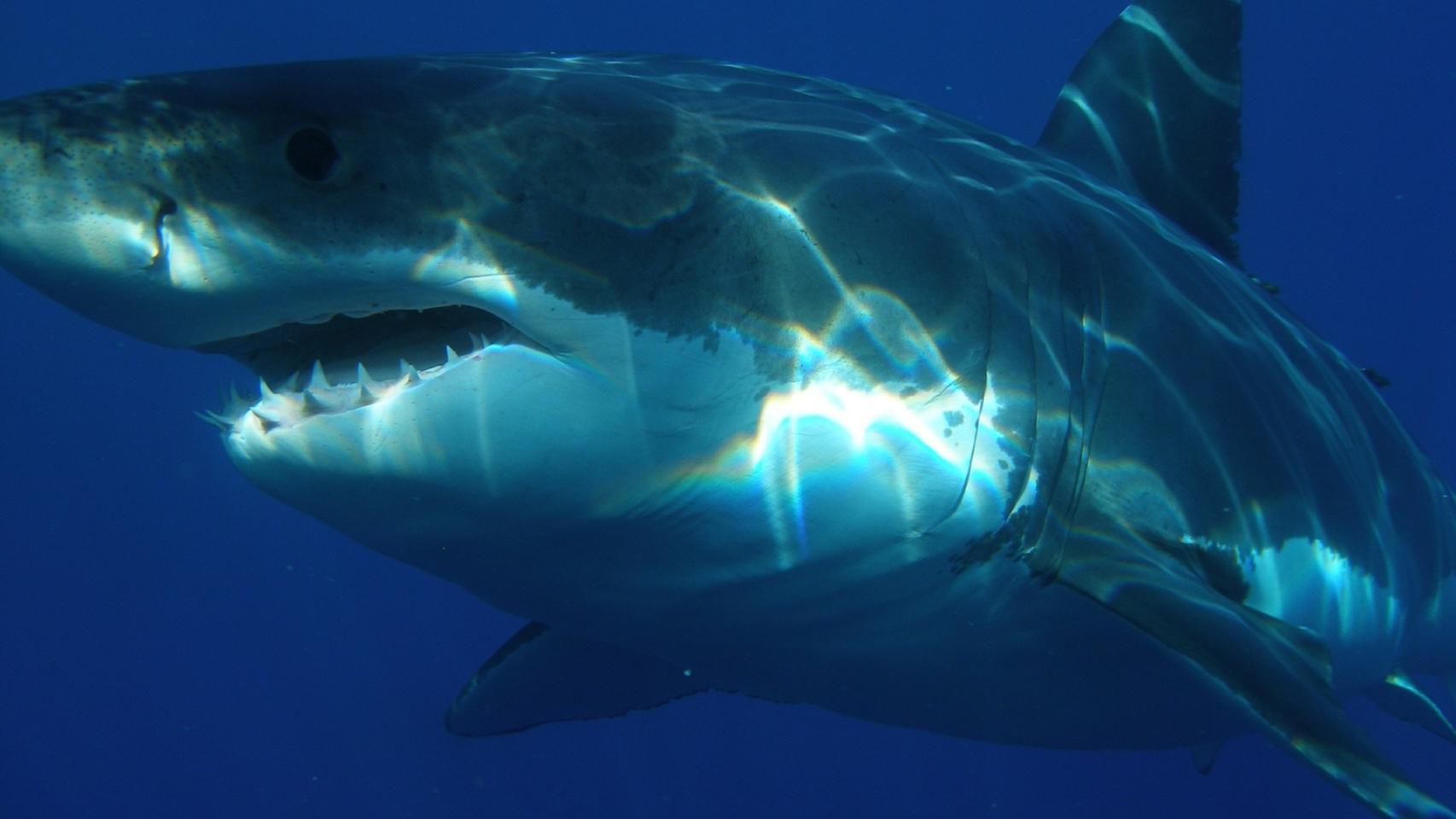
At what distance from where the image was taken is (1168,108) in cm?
440

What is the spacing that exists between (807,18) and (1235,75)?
1891 inches

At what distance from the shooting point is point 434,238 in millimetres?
1632

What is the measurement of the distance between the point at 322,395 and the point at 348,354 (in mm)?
109

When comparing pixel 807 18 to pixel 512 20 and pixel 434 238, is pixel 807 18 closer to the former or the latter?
pixel 512 20

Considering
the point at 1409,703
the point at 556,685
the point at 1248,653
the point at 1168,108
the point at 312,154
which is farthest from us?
the point at 1409,703

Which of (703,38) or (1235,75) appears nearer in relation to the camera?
(1235,75)

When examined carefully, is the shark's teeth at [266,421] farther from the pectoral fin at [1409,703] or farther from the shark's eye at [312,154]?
the pectoral fin at [1409,703]

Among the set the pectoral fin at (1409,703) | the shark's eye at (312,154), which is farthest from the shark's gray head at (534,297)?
the pectoral fin at (1409,703)

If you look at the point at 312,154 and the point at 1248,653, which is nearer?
the point at 312,154

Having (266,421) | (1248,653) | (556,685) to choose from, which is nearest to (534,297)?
(266,421)

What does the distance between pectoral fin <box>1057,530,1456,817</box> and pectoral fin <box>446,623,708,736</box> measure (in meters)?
1.90

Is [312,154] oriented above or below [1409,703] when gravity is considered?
above

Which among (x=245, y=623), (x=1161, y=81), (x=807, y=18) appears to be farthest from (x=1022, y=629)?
(x=807, y=18)

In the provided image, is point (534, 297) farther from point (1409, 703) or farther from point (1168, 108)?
point (1409, 703)
